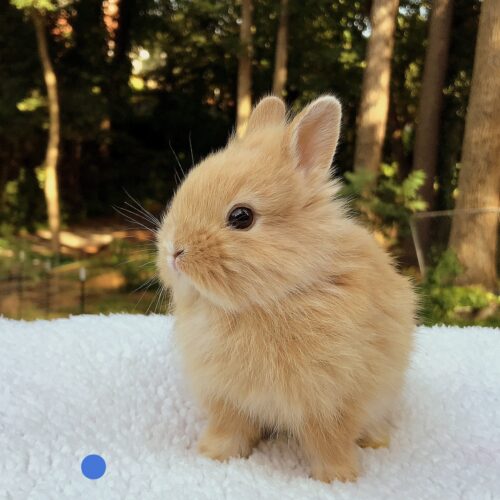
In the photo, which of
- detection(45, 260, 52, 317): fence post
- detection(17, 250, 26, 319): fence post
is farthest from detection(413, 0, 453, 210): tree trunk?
detection(17, 250, 26, 319): fence post

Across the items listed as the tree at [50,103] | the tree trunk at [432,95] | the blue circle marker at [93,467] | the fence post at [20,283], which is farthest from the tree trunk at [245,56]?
the blue circle marker at [93,467]

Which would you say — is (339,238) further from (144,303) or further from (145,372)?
(144,303)

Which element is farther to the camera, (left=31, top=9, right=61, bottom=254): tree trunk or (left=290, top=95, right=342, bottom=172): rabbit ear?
(left=31, top=9, right=61, bottom=254): tree trunk

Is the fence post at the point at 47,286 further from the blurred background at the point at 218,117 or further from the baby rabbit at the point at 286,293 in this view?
the baby rabbit at the point at 286,293

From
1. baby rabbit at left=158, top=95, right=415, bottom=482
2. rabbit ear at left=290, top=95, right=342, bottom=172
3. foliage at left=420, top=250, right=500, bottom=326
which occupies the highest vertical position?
rabbit ear at left=290, top=95, right=342, bottom=172

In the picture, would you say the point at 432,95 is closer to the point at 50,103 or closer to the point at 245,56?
the point at 245,56

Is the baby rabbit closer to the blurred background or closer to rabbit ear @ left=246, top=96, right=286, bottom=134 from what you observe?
rabbit ear @ left=246, top=96, right=286, bottom=134

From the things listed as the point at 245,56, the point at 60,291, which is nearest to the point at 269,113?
the point at 245,56
